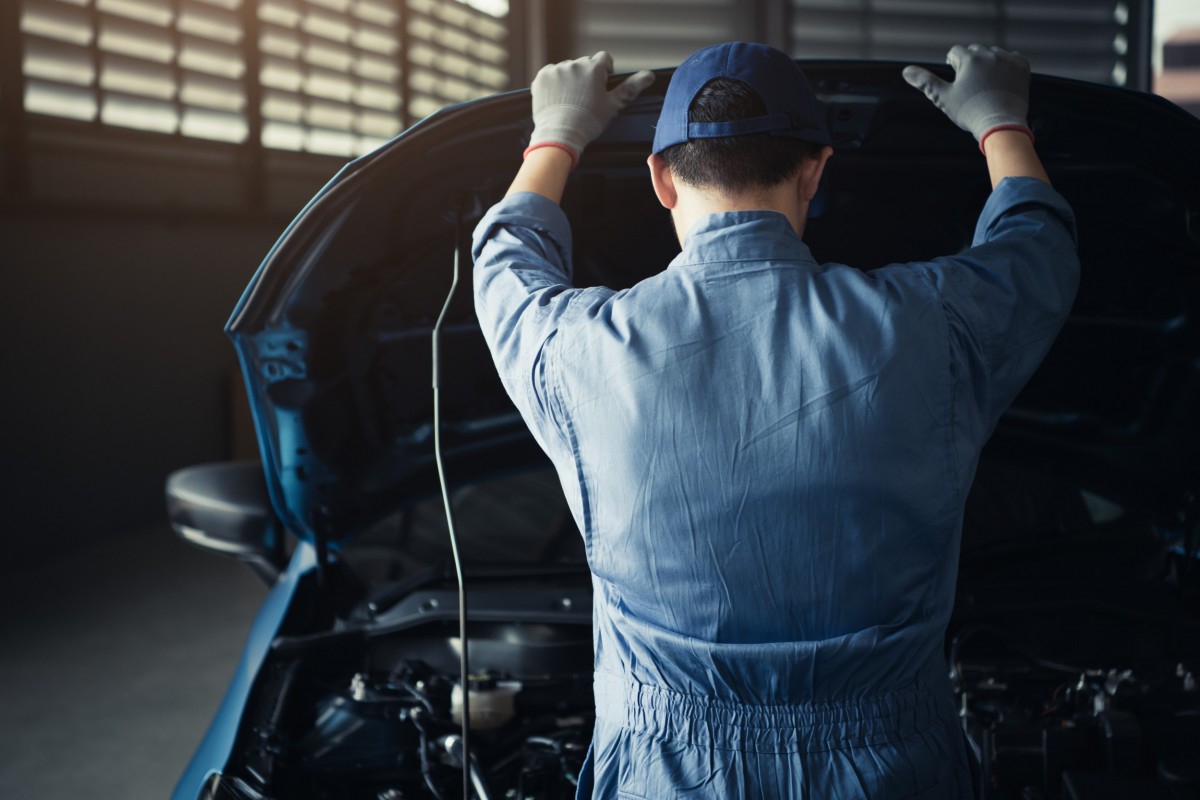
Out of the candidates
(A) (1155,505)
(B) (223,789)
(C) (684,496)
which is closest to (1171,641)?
(A) (1155,505)

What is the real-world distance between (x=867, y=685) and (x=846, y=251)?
764mm

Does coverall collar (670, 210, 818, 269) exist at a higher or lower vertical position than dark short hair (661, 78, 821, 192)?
lower

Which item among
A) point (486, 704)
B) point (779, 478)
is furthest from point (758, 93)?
point (486, 704)

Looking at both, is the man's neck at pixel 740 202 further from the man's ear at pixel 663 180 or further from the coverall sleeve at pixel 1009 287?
the coverall sleeve at pixel 1009 287

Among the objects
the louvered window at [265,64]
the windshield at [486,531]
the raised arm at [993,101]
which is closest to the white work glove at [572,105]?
the raised arm at [993,101]

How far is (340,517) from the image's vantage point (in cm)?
169

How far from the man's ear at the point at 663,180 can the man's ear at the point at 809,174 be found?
135mm

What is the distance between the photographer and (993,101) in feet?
3.85

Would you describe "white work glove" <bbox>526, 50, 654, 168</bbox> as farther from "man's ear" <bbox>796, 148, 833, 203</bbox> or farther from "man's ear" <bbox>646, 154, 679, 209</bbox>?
"man's ear" <bbox>796, 148, 833, 203</bbox>

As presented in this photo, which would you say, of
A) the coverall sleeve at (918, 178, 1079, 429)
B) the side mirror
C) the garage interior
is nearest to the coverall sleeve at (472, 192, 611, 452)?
the coverall sleeve at (918, 178, 1079, 429)

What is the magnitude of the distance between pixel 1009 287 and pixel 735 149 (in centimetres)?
32

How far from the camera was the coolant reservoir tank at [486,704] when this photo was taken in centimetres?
147

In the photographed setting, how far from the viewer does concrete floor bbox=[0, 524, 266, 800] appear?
2670 mm

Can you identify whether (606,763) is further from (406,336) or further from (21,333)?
(21,333)
